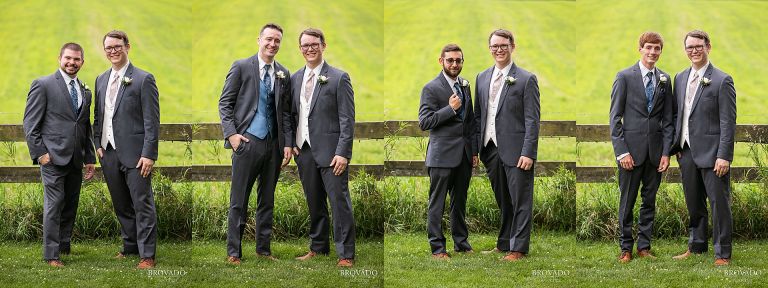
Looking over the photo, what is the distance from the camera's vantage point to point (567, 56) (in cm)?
741

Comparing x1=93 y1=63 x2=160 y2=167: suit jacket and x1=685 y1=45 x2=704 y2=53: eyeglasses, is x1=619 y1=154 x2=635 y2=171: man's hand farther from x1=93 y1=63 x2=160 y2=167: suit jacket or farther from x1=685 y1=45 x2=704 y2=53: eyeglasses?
x1=93 y1=63 x2=160 y2=167: suit jacket

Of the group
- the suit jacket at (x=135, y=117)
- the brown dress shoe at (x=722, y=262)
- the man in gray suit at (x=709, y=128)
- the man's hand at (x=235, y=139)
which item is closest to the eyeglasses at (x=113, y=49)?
the suit jacket at (x=135, y=117)

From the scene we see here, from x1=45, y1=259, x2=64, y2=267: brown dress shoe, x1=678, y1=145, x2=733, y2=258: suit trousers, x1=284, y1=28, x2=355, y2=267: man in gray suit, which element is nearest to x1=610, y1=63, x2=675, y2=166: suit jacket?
x1=678, y1=145, x2=733, y2=258: suit trousers

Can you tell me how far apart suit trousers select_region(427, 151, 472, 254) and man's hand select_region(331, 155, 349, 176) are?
0.77 m

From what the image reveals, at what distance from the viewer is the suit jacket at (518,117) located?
6.23 metres

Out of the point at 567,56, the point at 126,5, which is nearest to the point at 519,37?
the point at 567,56

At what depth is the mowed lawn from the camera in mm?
6133

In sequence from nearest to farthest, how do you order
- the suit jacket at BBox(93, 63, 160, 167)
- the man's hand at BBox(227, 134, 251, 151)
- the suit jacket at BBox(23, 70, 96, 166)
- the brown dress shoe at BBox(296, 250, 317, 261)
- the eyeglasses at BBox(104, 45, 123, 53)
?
the man's hand at BBox(227, 134, 251, 151), the suit jacket at BBox(93, 63, 160, 167), the eyeglasses at BBox(104, 45, 123, 53), the suit jacket at BBox(23, 70, 96, 166), the brown dress shoe at BBox(296, 250, 317, 261)

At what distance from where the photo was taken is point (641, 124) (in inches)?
251

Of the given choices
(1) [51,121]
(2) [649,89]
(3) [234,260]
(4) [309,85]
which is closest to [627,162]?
(2) [649,89]

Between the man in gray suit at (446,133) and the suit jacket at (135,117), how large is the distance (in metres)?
2.03

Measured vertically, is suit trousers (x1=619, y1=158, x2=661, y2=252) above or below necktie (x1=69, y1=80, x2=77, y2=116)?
below

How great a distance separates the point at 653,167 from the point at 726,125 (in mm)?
619

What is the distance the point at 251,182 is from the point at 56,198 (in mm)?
1563
